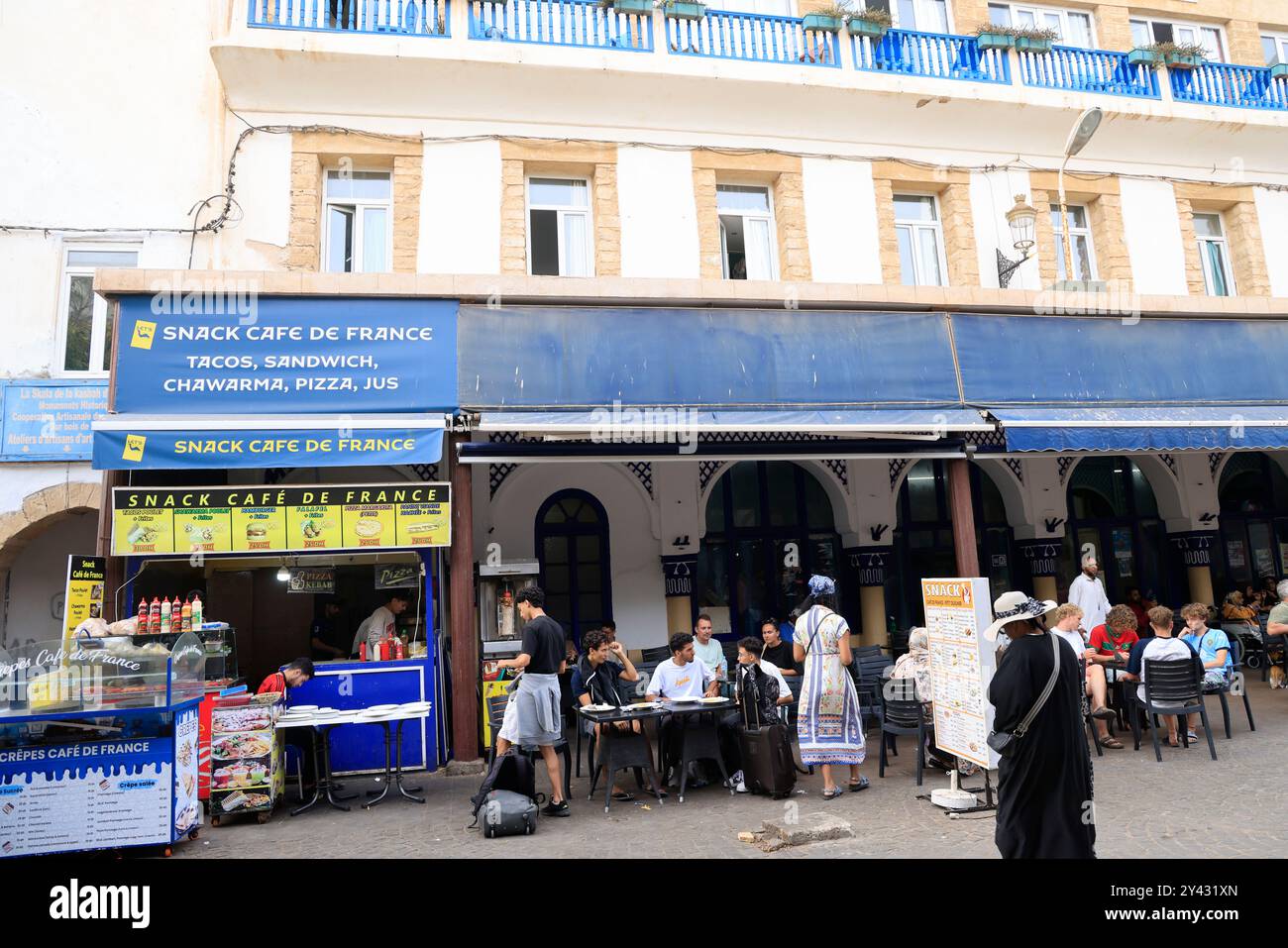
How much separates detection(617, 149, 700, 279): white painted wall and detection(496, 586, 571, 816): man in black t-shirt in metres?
6.08

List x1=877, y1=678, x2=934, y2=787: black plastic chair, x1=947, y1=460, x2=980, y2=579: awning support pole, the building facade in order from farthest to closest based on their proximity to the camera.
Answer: x1=947, y1=460, x2=980, y2=579: awning support pole → the building facade → x1=877, y1=678, x2=934, y2=787: black plastic chair

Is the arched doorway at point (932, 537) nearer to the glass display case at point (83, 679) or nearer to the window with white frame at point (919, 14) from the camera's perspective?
the window with white frame at point (919, 14)

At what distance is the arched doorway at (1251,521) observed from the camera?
50.1 feet

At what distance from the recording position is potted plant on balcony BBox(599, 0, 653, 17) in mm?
11914

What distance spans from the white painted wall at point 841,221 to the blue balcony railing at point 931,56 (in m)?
1.58

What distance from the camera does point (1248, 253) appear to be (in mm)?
14055

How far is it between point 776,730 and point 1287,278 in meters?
12.7

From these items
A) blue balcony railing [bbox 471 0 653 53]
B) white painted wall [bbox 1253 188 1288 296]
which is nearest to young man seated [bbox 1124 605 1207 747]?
white painted wall [bbox 1253 188 1288 296]

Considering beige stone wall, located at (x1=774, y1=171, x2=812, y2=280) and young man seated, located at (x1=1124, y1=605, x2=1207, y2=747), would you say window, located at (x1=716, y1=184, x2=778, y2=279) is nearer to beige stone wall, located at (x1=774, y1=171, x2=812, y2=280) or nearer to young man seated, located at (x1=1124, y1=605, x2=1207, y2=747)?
beige stone wall, located at (x1=774, y1=171, x2=812, y2=280)

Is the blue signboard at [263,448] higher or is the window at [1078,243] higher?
the window at [1078,243]

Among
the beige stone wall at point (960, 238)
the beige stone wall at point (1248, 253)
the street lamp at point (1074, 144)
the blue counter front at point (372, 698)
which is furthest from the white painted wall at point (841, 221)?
the blue counter front at point (372, 698)

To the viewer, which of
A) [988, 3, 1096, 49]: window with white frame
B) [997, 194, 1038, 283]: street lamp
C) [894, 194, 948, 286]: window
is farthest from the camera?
[988, 3, 1096, 49]: window with white frame

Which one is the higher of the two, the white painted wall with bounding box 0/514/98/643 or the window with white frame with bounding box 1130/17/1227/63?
the window with white frame with bounding box 1130/17/1227/63
